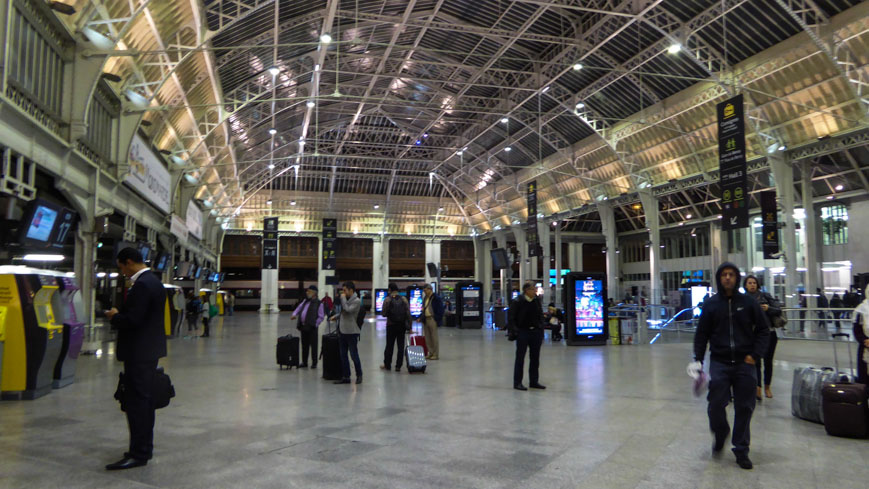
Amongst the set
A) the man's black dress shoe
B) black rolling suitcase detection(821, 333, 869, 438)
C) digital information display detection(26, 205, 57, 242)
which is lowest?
the man's black dress shoe

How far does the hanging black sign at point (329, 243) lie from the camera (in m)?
44.3

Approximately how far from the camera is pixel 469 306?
92.5 ft

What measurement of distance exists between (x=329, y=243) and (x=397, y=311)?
3479cm

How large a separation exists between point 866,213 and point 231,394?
109ft

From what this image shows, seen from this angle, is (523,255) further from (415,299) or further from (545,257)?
(415,299)

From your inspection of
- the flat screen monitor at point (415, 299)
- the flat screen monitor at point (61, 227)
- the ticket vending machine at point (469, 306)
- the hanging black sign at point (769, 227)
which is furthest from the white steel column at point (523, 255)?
the flat screen monitor at point (61, 227)

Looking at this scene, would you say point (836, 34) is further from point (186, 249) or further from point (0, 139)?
point (186, 249)

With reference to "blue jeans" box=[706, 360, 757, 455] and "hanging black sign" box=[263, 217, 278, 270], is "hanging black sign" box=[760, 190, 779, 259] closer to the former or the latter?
"blue jeans" box=[706, 360, 757, 455]

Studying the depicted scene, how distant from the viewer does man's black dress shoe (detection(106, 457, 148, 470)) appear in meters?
4.74

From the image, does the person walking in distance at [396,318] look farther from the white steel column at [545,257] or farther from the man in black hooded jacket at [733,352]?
the white steel column at [545,257]

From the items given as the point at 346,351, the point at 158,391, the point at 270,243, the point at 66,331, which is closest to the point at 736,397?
the point at 158,391

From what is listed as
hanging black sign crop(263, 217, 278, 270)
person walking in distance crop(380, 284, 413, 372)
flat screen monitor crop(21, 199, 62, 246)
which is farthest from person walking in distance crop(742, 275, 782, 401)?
hanging black sign crop(263, 217, 278, 270)

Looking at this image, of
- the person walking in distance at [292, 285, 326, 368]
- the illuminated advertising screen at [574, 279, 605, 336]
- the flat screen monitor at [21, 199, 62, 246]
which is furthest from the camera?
the illuminated advertising screen at [574, 279, 605, 336]

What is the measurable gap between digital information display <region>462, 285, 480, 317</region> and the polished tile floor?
17384 millimetres
